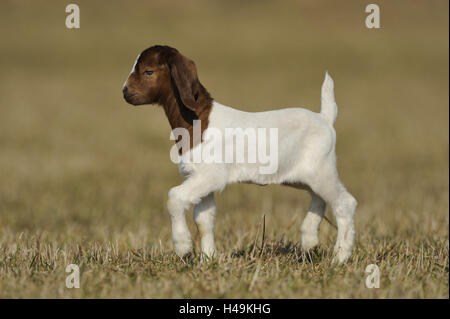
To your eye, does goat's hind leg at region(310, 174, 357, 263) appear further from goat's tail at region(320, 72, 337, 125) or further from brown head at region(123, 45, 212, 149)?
brown head at region(123, 45, 212, 149)

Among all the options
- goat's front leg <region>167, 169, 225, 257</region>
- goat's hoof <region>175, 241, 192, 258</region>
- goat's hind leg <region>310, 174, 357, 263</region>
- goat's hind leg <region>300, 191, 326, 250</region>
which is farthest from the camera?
goat's hind leg <region>300, 191, 326, 250</region>

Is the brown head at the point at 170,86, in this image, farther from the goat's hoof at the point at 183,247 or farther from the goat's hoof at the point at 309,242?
the goat's hoof at the point at 309,242

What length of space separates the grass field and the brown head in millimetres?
1135

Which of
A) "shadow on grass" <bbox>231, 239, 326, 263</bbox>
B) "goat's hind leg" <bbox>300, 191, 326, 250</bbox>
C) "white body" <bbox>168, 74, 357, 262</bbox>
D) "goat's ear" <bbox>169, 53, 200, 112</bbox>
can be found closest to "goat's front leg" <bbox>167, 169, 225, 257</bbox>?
"white body" <bbox>168, 74, 357, 262</bbox>

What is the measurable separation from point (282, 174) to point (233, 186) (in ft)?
24.5

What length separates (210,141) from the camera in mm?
4395

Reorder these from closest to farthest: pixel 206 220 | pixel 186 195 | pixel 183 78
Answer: pixel 186 195
pixel 183 78
pixel 206 220

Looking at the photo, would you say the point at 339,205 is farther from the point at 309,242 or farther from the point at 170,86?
the point at 170,86

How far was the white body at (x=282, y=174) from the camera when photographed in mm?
4293

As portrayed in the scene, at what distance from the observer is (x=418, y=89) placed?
936 inches

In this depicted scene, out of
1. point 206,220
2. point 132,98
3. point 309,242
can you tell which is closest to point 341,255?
point 309,242

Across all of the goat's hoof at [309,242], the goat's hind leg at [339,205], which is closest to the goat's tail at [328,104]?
the goat's hind leg at [339,205]

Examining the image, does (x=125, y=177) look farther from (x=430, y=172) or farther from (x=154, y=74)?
(x=154, y=74)

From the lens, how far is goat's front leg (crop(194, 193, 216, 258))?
184 inches
